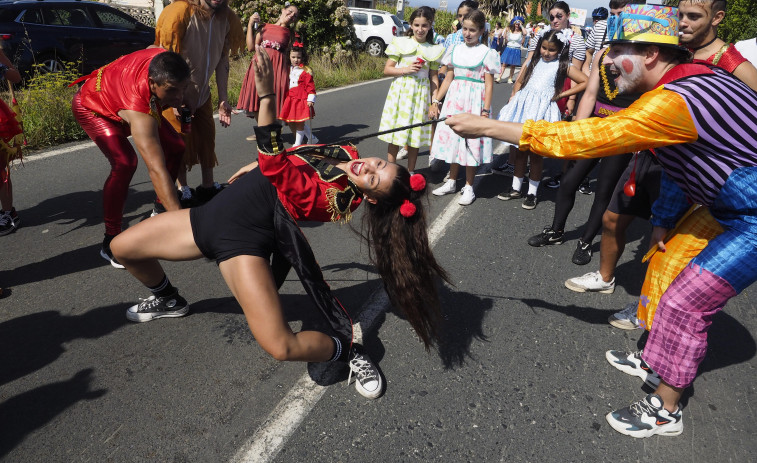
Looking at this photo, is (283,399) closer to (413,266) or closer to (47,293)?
(413,266)

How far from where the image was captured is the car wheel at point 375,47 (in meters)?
18.3

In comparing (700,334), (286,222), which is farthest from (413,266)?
(700,334)

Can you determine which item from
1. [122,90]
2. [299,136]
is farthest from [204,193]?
[299,136]

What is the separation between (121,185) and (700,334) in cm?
360

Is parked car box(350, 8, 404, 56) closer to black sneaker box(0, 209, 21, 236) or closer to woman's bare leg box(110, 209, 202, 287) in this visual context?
black sneaker box(0, 209, 21, 236)

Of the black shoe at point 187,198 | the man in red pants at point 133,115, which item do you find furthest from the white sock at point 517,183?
the man in red pants at point 133,115

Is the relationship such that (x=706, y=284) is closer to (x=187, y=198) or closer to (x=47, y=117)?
(x=187, y=198)

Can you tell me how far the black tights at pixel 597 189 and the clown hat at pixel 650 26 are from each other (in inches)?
66.0

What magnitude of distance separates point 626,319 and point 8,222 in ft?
15.4

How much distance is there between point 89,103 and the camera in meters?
3.42

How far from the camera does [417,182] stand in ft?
8.19

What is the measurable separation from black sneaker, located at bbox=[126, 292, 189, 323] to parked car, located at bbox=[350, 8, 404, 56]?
16468 mm

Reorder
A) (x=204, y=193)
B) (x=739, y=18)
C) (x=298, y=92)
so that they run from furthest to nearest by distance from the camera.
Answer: (x=739, y=18) < (x=298, y=92) < (x=204, y=193)

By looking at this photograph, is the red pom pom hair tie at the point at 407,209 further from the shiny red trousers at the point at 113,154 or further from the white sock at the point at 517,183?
the white sock at the point at 517,183
